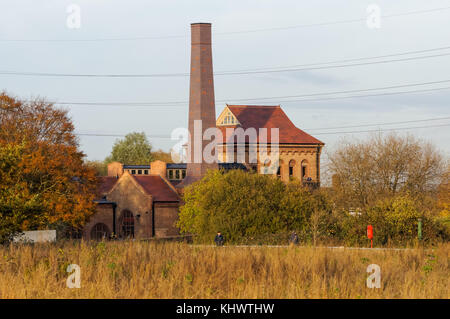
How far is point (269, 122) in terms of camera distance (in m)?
90.4

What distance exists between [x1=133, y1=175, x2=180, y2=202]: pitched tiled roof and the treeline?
8130 millimetres

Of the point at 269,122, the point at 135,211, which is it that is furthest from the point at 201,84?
the point at 269,122

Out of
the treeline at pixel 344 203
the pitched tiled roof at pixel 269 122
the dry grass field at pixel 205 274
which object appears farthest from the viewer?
the pitched tiled roof at pixel 269 122

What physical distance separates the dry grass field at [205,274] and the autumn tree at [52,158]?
31218 mm

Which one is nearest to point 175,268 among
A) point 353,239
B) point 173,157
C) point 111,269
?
point 111,269

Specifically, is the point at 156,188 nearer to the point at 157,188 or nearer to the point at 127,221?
the point at 157,188

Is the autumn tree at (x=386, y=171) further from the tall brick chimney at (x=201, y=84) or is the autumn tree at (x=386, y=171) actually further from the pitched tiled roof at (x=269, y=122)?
the pitched tiled roof at (x=269, y=122)

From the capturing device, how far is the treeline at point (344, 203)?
116 ft

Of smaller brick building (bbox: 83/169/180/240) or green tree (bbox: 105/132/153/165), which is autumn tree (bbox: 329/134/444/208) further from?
green tree (bbox: 105/132/153/165)

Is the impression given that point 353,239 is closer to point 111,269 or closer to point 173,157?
point 111,269

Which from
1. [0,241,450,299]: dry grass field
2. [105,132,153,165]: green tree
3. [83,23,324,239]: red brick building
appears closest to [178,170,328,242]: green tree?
[0,241,450,299]: dry grass field

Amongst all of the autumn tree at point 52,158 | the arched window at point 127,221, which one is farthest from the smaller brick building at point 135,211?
the autumn tree at point 52,158
